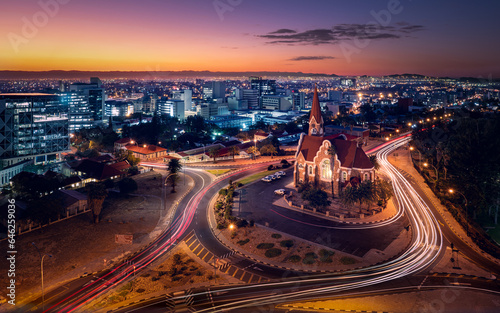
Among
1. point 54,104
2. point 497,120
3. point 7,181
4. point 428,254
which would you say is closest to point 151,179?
Result: point 7,181

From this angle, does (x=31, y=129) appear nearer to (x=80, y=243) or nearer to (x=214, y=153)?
(x=214, y=153)

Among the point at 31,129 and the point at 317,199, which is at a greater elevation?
the point at 31,129

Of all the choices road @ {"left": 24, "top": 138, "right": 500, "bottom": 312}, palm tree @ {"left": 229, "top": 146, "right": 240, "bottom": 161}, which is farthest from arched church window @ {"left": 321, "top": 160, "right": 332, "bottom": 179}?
palm tree @ {"left": 229, "top": 146, "right": 240, "bottom": 161}

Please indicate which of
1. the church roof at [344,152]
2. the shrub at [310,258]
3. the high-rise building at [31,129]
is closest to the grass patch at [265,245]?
the shrub at [310,258]

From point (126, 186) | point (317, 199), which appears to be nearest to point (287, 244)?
point (317, 199)

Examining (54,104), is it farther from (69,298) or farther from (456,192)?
(456,192)

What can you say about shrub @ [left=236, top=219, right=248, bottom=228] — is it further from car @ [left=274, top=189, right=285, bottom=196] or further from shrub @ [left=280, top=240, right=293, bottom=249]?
car @ [left=274, top=189, right=285, bottom=196]
